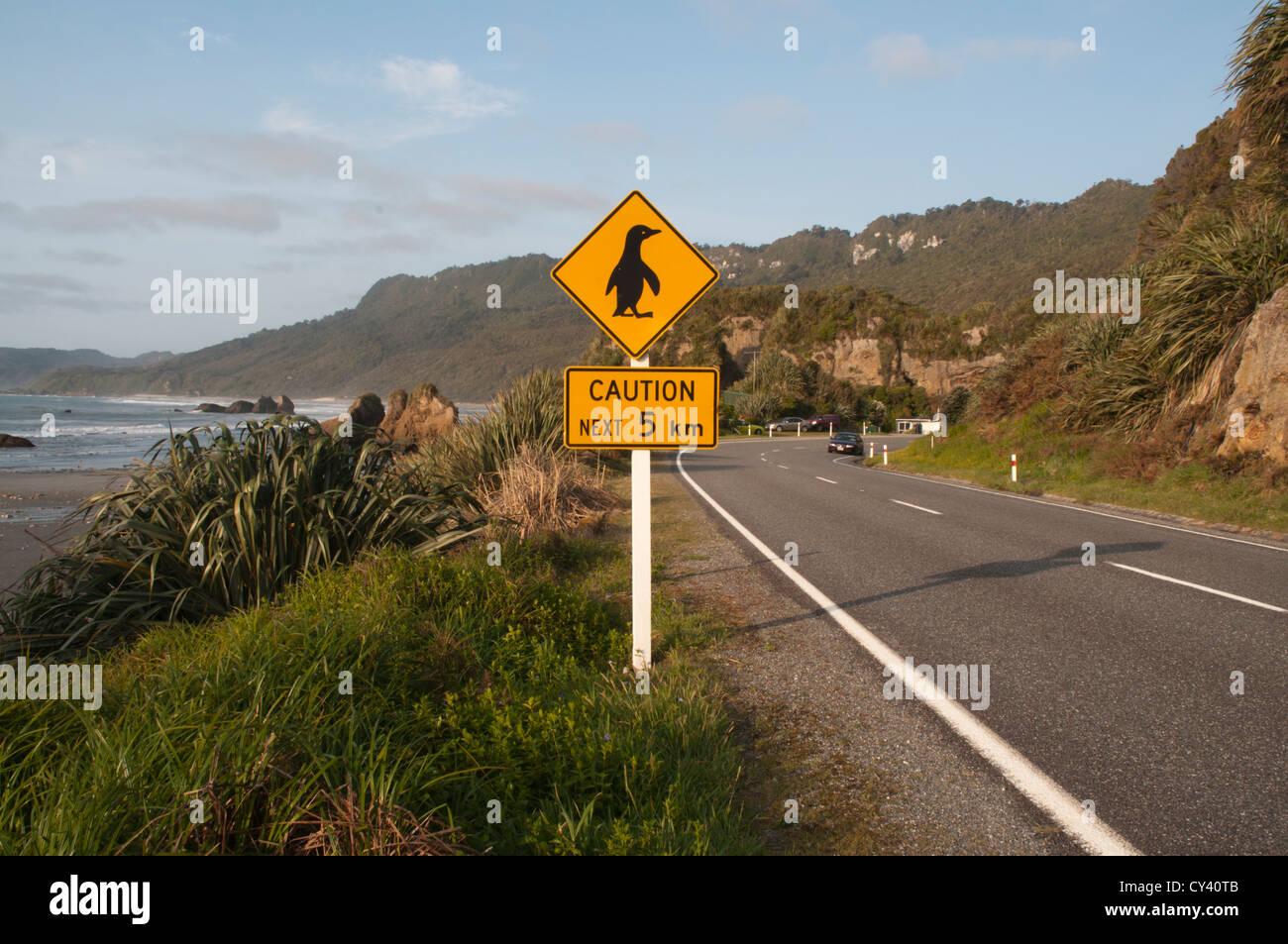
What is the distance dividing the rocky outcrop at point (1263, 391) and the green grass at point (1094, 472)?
22.1 inches

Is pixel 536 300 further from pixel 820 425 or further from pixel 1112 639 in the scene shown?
pixel 1112 639

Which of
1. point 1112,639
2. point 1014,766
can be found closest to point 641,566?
point 1014,766

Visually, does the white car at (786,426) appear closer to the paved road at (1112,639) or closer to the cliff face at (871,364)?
the cliff face at (871,364)

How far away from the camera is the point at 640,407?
451 centimetres

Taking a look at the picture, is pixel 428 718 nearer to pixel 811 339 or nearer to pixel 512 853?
pixel 512 853

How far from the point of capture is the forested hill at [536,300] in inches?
3585

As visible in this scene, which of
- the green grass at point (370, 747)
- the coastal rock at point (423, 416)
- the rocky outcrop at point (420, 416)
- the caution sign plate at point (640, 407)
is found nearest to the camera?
the green grass at point (370, 747)

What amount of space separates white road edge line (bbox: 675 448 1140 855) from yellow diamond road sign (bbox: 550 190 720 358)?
1073mm

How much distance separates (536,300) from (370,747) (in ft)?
580

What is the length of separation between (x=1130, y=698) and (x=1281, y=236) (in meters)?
14.2

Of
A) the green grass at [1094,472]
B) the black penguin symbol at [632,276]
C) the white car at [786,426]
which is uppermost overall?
the black penguin symbol at [632,276]

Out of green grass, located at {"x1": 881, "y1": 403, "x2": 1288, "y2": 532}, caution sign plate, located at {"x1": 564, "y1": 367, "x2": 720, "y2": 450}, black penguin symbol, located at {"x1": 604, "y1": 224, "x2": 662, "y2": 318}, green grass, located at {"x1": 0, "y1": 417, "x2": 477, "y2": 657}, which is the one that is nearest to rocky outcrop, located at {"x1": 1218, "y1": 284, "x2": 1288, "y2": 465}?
green grass, located at {"x1": 881, "y1": 403, "x2": 1288, "y2": 532}

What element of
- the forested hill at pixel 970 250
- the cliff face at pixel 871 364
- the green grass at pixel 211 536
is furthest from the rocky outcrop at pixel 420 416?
the cliff face at pixel 871 364
